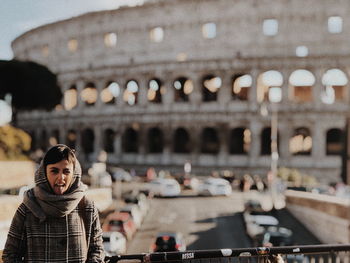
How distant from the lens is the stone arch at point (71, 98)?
44125 millimetres

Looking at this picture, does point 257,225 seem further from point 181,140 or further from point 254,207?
point 181,140

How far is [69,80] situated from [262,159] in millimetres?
22095

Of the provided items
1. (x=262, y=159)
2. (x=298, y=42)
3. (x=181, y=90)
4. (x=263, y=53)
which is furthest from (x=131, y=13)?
(x=262, y=159)

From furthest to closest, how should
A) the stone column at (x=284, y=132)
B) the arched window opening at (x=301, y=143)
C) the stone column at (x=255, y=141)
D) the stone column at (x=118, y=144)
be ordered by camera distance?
the arched window opening at (x=301, y=143) < the stone column at (x=118, y=144) < the stone column at (x=255, y=141) < the stone column at (x=284, y=132)

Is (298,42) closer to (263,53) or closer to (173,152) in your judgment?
(263,53)

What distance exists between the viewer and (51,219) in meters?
2.87

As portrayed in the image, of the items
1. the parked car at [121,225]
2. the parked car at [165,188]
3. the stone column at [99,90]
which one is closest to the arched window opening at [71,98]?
the stone column at [99,90]

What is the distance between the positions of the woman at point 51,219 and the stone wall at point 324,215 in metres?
13.0

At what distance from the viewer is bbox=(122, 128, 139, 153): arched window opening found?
40312 millimetres

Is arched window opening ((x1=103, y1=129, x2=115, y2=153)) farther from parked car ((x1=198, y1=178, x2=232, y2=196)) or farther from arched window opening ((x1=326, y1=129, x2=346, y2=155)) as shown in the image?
arched window opening ((x1=326, y1=129, x2=346, y2=155))

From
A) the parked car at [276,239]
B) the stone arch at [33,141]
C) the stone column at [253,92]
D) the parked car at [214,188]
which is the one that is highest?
the stone column at [253,92]

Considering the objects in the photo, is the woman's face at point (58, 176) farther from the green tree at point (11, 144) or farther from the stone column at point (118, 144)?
the stone column at point (118, 144)

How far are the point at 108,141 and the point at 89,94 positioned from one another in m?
8.10

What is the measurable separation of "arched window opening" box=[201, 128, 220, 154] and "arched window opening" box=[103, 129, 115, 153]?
958 centimetres
